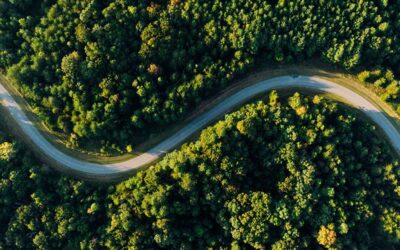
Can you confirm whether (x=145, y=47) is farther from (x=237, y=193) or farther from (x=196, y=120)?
(x=237, y=193)

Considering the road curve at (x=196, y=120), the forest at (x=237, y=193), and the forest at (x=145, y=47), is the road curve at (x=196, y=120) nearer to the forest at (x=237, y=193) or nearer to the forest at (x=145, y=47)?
the forest at (x=237, y=193)

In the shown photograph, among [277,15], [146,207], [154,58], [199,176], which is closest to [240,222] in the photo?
[199,176]

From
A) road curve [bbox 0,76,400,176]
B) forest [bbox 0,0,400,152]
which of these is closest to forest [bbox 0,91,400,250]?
road curve [bbox 0,76,400,176]

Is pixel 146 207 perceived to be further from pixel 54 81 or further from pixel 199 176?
pixel 54 81

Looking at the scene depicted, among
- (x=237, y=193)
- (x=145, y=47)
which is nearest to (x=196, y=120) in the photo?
(x=237, y=193)

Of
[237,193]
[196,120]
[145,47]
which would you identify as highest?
[145,47]

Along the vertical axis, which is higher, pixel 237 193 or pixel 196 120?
pixel 196 120
